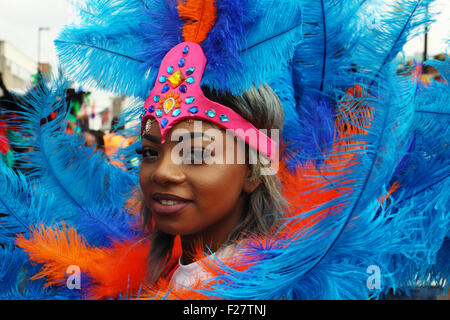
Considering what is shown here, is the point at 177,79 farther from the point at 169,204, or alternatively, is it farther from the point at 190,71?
the point at 169,204

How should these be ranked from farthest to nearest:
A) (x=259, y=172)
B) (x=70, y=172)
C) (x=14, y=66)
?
(x=14, y=66), (x=70, y=172), (x=259, y=172)

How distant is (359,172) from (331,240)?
0.49ft

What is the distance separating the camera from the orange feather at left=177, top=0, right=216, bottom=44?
1101 millimetres

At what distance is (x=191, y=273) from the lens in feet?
3.88

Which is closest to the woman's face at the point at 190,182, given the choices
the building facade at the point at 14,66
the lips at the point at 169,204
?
the lips at the point at 169,204

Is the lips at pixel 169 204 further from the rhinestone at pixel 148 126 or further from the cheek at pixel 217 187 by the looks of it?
the rhinestone at pixel 148 126

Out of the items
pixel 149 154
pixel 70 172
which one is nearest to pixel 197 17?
pixel 149 154

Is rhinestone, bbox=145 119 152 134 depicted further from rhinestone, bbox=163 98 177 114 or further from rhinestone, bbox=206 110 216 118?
rhinestone, bbox=206 110 216 118

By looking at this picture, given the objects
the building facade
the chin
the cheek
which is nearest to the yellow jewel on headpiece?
the cheek

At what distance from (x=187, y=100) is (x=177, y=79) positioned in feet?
0.23

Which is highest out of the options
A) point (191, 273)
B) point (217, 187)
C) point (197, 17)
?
point (197, 17)

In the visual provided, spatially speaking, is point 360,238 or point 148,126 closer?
point 360,238

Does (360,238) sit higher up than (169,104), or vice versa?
(169,104)
